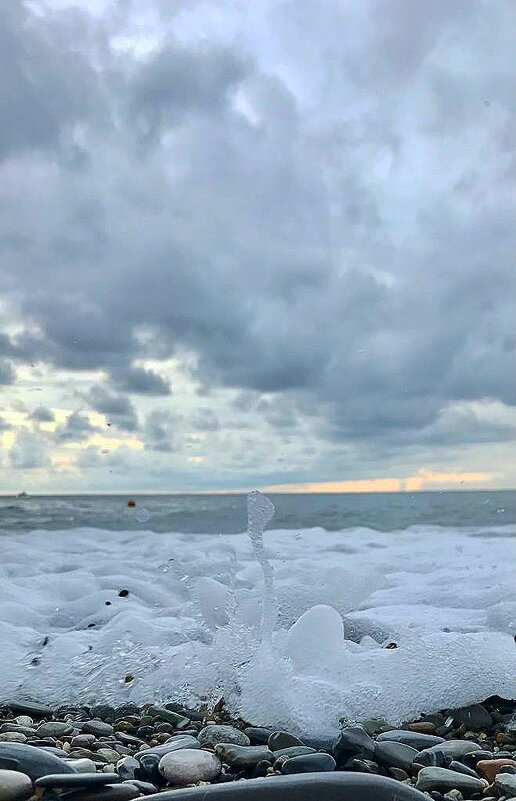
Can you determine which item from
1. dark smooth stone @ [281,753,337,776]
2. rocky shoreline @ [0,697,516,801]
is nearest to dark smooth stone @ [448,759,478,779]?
rocky shoreline @ [0,697,516,801]

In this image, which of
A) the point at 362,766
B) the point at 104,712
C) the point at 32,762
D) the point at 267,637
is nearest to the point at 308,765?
the point at 362,766

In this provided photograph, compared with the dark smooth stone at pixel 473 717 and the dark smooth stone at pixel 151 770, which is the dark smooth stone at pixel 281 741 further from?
the dark smooth stone at pixel 473 717

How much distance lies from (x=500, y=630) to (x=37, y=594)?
2.89m

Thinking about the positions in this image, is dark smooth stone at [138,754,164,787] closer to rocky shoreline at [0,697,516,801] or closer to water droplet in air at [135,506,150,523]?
rocky shoreline at [0,697,516,801]

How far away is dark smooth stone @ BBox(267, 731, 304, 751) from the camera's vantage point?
89.4 inches

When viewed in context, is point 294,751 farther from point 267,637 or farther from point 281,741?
point 267,637

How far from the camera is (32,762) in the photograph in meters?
1.87

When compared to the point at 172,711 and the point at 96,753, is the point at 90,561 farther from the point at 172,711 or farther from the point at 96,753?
the point at 96,753

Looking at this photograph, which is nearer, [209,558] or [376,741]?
[376,741]

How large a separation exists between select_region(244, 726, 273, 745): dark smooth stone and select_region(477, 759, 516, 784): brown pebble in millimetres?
646

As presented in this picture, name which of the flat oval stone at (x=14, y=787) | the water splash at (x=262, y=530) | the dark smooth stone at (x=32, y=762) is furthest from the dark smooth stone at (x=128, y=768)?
the water splash at (x=262, y=530)

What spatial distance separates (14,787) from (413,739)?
123 cm

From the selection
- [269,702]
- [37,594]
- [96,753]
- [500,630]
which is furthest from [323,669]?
[37,594]

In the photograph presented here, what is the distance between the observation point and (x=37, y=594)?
4.95 m
